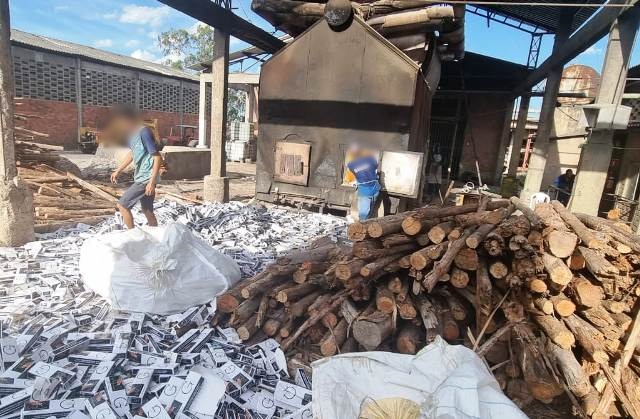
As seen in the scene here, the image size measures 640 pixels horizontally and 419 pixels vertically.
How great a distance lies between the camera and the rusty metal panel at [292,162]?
339 inches

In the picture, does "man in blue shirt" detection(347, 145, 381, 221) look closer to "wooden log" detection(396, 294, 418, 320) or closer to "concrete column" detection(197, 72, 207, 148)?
"wooden log" detection(396, 294, 418, 320)

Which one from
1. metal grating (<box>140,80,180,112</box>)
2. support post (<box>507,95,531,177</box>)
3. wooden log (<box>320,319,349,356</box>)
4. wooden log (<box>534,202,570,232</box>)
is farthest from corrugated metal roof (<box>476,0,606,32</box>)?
metal grating (<box>140,80,180,112</box>)

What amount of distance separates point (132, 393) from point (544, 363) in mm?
3155

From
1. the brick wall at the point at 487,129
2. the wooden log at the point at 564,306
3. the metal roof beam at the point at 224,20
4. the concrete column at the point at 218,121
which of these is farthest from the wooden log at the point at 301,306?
the brick wall at the point at 487,129

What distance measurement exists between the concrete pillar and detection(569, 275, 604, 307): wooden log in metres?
10.2

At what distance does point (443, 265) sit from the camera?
10.1 ft

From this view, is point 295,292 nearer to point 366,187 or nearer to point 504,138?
point 366,187

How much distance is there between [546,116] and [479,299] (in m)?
12.5

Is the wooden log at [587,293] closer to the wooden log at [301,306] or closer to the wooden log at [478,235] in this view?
the wooden log at [478,235]

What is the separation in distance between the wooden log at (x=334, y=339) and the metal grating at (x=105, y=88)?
20799 millimetres

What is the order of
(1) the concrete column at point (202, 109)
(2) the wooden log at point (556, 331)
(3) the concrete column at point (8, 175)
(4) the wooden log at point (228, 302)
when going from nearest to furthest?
(2) the wooden log at point (556, 331) < (4) the wooden log at point (228, 302) < (3) the concrete column at point (8, 175) < (1) the concrete column at point (202, 109)

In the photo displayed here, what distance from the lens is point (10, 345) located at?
2848mm

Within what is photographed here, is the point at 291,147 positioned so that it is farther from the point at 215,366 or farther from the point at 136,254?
the point at 215,366

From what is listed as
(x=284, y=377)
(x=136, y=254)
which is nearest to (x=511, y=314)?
(x=284, y=377)
